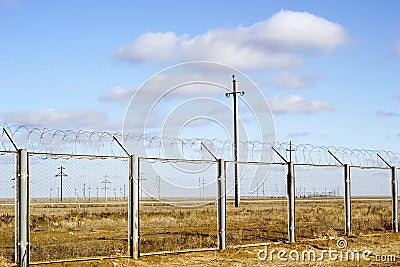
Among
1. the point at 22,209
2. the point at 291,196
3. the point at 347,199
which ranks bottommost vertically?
the point at 347,199

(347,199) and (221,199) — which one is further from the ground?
(221,199)

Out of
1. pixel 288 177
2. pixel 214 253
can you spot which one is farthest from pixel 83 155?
pixel 288 177

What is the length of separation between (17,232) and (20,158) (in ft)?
4.43

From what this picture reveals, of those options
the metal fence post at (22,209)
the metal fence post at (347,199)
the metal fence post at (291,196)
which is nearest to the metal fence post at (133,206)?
the metal fence post at (22,209)

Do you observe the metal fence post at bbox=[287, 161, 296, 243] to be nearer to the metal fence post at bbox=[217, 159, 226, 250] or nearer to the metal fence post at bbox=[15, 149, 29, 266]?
the metal fence post at bbox=[217, 159, 226, 250]

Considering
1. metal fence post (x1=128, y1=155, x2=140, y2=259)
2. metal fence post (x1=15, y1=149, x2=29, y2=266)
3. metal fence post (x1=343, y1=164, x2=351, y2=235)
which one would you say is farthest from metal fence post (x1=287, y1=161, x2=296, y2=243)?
metal fence post (x1=15, y1=149, x2=29, y2=266)

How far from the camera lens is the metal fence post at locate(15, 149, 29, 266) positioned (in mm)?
11070

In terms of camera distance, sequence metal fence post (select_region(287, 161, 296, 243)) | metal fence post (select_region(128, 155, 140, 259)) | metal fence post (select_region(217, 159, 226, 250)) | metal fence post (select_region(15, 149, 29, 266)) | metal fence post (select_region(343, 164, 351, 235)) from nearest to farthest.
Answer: metal fence post (select_region(15, 149, 29, 266)) → metal fence post (select_region(128, 155, 140, 259)) → metal fence post (select_region(217, 159, 226, 250)) → metal fence post (select_region(287, 161, 296, 243)) → metal fence post (select_region(343, 164, 351, 235))

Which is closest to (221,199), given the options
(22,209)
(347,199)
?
(22,209)

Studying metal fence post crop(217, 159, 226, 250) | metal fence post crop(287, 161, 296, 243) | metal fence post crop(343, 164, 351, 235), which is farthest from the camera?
metal fence post crop(343, 164, 351, 235)

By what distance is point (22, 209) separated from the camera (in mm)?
11133

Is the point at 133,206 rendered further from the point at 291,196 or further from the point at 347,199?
the point at 347,199

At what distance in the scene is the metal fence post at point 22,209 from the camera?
1107 centimetres

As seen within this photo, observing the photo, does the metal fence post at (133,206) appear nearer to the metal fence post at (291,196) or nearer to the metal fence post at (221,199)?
the metal fence post at (221,199)
